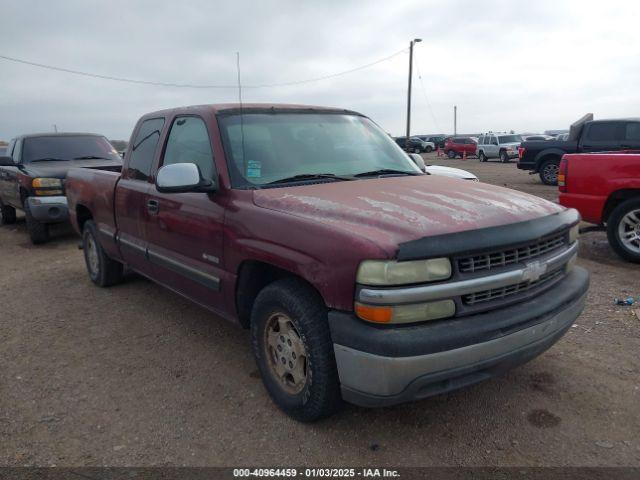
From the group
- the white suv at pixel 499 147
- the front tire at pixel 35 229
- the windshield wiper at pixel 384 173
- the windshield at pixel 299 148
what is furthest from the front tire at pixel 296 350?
the white suv at pixel 499 147

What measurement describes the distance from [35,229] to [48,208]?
2.04 feet

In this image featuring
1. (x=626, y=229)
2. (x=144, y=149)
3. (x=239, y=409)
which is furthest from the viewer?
(x=626, y=229)

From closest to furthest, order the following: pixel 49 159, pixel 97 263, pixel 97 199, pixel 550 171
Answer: pixel 97 199
pixel 97 263
pixel 49 159
pixel 550 171

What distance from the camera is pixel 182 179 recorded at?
3.17 m

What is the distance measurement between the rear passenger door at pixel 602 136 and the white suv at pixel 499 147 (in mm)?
16534

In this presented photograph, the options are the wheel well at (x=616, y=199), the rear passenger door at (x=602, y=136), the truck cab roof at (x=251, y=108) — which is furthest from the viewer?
the rear passenger door at (x=602, y=136)

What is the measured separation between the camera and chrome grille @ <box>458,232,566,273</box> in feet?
8.00

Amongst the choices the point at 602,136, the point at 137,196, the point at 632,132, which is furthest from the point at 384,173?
the point at 602,136

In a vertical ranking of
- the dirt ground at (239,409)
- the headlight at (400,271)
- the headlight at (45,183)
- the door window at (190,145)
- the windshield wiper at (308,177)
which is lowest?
the dirt ground at (239,409)

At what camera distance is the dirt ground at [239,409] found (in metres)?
2.66

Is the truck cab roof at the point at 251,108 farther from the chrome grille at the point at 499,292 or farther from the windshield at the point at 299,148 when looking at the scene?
the chrome grille at the point at 499,292

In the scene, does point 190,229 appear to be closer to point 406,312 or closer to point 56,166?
point 406,312

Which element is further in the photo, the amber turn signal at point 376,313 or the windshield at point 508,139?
the windshield at point 508,139

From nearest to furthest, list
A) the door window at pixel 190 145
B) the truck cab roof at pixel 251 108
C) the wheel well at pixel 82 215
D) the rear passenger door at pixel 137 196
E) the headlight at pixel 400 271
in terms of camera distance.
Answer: the headlight at pixel 400 271
the door window at pixel 190 145
the truck cab roof at pixel 251 108
the rear passenger door at pixel 137 196
the wheel well at pixel 82 215
